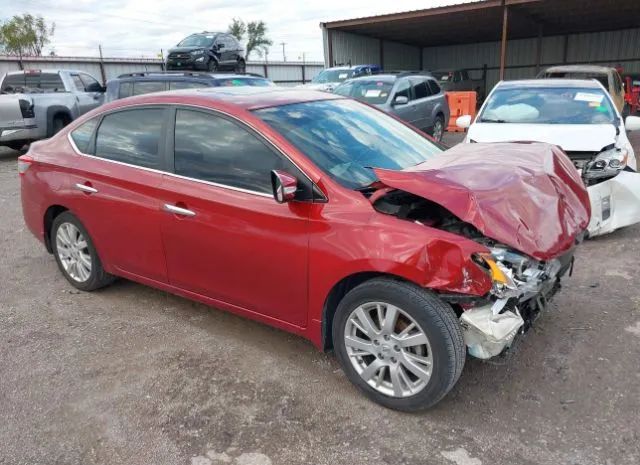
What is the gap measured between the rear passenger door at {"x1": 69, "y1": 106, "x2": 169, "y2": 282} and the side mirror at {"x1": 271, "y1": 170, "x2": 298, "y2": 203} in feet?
3.60

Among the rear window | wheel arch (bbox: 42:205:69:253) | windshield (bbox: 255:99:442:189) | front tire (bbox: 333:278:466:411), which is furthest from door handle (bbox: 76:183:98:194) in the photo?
the rear window

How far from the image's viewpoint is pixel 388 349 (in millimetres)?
2770

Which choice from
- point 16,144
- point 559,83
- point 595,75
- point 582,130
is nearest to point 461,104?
point 595,75

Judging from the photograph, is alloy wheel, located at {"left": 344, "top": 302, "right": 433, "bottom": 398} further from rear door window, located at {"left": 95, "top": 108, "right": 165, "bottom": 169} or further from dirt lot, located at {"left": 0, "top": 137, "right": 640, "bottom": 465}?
rear door window, located at {"left": 95, "top": 108, "right": 165, "bottom": 169}

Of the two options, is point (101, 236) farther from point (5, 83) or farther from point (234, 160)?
point (5, 83)

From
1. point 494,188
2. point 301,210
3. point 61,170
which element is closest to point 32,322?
point 61,170

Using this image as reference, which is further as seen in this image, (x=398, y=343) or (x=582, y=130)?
(x=582, y=130)

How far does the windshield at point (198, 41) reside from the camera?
55.5ft

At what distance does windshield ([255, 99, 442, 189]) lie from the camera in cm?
306

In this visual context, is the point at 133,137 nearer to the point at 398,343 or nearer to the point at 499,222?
the point at 398,343

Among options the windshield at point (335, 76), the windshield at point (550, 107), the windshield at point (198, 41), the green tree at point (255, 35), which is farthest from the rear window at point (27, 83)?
the green tree at point (255, 35)

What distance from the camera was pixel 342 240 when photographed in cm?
275

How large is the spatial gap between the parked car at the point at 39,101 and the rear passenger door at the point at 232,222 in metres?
9.78

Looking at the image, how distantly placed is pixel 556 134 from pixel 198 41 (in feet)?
46.1
